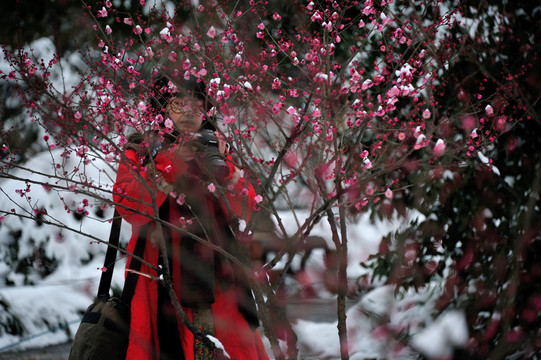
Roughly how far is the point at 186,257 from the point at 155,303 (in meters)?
0.21

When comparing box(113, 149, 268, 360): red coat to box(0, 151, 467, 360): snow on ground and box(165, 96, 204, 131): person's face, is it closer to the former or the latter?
box(165, 96, 204, 131): person's face

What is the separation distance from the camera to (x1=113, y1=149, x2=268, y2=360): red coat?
2094 mm

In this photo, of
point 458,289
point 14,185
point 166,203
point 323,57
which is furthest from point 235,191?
point 14,185

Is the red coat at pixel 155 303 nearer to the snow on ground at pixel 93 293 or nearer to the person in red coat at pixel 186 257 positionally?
the person in red coat at pixel 186 257

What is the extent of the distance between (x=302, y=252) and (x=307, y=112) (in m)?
0.52

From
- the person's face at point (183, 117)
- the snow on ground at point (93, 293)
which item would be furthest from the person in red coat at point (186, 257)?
the snow on ground at point (93, 293)

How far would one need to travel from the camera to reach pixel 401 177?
11.1ft

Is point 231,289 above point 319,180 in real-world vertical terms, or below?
below

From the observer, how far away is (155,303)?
218cm

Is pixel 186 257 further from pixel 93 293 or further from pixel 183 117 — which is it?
pixel 93 293

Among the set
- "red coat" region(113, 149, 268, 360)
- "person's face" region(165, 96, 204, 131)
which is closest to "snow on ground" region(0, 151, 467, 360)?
"red coat" region(113, 149, 268, 360)

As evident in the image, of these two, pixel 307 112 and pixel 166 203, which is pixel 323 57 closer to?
pixel 307 112

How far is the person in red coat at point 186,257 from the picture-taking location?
2057mm

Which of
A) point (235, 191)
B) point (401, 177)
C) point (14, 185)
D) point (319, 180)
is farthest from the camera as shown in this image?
point (14, 185)
